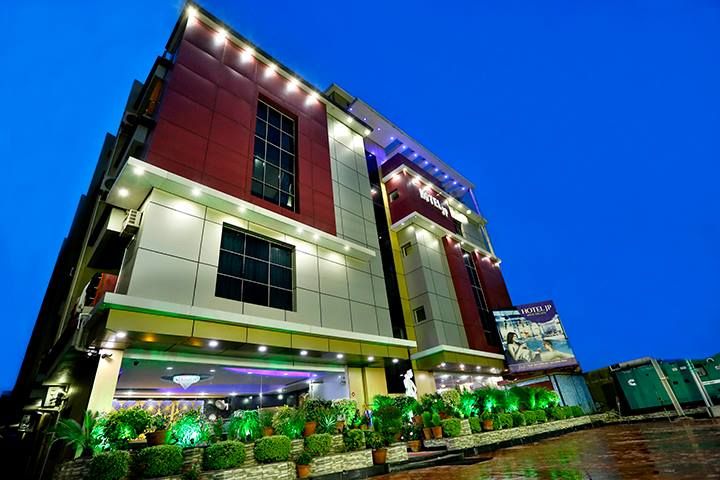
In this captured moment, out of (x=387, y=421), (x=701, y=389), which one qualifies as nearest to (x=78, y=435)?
(x=387, y=421)

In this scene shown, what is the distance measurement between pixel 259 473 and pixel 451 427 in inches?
307

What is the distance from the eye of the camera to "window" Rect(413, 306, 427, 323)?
23344 millimetres

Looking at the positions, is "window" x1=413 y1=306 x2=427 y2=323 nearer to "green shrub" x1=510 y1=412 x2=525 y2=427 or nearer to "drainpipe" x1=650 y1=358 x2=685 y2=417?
"green shrub" x1=510 y1=412 x2=525 y2=427

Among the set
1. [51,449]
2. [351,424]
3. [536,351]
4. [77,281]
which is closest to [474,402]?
[351,424]

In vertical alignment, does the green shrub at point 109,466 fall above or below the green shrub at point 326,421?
below

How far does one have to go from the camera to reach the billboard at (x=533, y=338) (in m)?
23.2

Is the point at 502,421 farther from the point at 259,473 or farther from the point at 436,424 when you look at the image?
the point at 259,473

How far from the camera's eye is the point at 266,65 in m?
20.5

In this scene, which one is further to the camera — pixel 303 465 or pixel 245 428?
pixel 245 428

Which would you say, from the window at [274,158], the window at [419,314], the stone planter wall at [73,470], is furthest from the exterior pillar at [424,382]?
the stone planter wall at [73,470]

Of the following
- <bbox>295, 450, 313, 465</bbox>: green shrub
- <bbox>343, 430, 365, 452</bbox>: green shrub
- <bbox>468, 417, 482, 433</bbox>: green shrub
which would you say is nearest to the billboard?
<bbox>468, 417, 482, 433</bbox>: green shrub

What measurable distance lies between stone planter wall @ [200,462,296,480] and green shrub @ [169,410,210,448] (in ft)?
4.06

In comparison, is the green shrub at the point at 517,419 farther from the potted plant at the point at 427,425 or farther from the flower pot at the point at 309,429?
the flower pot at the point at 309,429

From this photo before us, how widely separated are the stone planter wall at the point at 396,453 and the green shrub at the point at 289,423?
114 inches
